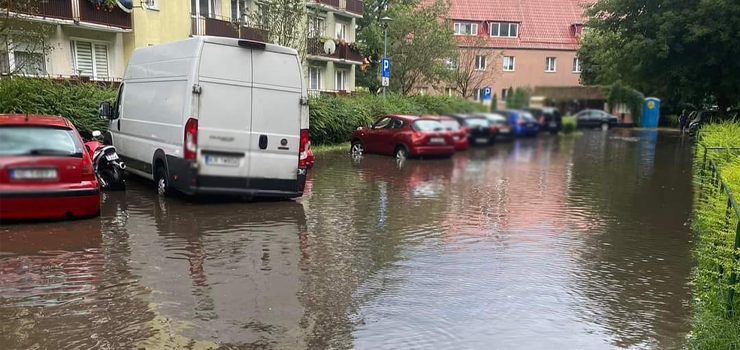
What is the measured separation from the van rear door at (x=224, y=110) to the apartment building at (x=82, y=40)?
11651 mm

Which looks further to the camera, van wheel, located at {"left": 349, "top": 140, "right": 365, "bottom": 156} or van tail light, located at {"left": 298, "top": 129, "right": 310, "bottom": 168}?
van wheel, located at {"left": 349, "top": 140, "right": 365, "bottom": 156}

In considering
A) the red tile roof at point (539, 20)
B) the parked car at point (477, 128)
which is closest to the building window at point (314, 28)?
the red tile roof at point (539, 20)

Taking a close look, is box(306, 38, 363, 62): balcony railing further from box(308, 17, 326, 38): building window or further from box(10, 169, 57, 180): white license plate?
box(10, 169, 57, 180): white license plate

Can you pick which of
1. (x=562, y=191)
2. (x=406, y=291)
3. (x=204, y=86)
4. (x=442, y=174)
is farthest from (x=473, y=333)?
(x=442, y=174)

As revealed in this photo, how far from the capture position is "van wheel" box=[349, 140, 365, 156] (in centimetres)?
2080

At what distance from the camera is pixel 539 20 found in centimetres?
976

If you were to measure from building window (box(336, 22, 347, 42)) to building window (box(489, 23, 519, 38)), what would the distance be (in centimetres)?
2738

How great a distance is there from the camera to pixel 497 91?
8.64 meters

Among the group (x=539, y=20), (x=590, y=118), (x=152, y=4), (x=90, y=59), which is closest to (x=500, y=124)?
(x=590, y=118)

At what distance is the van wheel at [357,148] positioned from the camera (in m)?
20.8

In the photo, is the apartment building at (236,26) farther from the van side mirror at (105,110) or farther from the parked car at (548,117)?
the parked car at (548,117)

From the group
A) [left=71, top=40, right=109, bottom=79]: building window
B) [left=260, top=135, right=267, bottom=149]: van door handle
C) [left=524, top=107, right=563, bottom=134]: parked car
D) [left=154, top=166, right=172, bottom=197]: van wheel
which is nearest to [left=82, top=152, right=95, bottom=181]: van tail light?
[left=154, top=166, right=172, bottom=197]: van wheel

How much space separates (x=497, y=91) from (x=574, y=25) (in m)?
2.84

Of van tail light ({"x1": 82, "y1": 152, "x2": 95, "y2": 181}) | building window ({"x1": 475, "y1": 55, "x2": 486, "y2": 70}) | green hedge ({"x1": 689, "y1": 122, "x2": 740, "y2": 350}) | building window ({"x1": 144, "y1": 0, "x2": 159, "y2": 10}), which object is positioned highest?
building window ({"x1": 144, "y1": 0, "x2": 159, "y2": 10})
